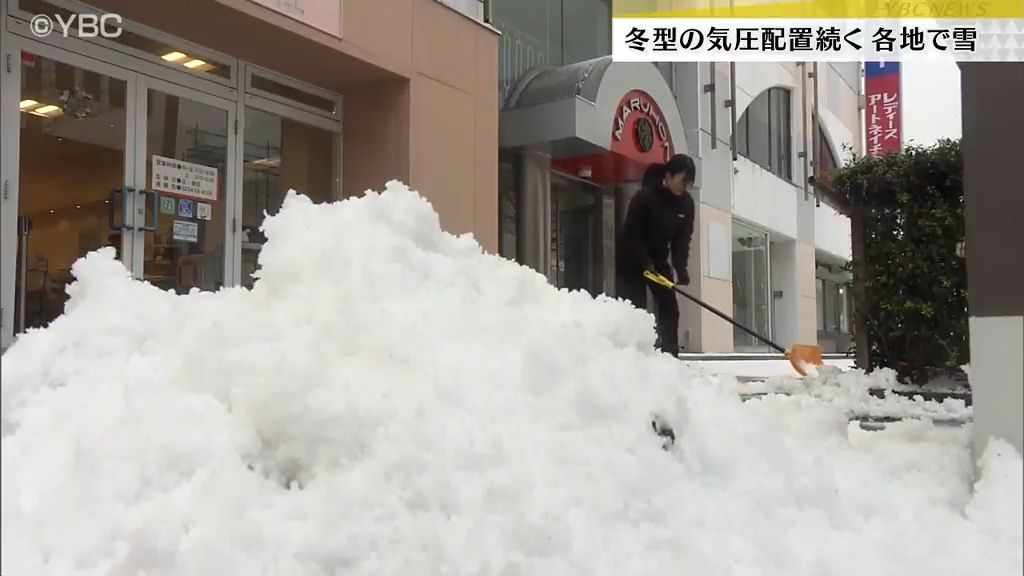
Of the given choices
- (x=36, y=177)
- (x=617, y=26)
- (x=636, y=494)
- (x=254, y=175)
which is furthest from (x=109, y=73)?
(x=636, y=494)

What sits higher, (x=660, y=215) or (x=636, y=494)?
(x=660, y=215)

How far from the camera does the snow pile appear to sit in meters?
3.82

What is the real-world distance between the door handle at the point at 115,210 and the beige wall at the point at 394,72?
1226 millimetres

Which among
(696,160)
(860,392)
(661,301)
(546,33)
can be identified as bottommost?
(860,392)

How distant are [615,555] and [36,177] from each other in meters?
4.56

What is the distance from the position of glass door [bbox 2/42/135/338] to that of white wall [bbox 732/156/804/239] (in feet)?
37.7

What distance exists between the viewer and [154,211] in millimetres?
5480

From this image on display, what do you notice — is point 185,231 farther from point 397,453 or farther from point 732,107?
point 732,107

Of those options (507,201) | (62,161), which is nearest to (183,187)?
(62,161)

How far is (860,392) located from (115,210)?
481 cm

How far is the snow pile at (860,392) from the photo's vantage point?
3816mm

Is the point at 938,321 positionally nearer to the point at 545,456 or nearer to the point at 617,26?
the point at 617,26

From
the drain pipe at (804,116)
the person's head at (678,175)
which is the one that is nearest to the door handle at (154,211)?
the person's head at (678,175)

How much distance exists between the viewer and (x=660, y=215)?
5.61 m
